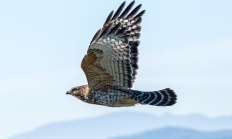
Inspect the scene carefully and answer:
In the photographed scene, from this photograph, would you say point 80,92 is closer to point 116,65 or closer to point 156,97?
point 116,65

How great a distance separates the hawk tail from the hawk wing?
305mm

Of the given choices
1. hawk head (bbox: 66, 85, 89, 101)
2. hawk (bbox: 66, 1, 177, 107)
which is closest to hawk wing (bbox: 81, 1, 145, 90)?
hawk (bbox: 66, 1, 177, 107)

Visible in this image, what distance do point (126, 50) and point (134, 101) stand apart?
1.19m

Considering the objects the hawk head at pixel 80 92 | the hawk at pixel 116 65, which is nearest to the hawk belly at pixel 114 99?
the hawk at pixel 116 65

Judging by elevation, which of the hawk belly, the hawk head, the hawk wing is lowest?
the hawk belly

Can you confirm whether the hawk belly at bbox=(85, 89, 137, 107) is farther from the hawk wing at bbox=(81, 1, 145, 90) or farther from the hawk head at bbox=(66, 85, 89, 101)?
the hawk head at bbox=(66, 85, 89, 101)

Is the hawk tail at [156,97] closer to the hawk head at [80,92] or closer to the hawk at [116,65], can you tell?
the hawk at [116,65]

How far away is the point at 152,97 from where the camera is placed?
1612cm

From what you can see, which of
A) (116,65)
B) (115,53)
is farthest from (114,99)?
(115,53)

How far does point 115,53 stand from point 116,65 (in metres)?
0.29

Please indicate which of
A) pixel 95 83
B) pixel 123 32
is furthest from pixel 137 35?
pixel 95 83

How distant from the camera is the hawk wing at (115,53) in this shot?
14930 mm

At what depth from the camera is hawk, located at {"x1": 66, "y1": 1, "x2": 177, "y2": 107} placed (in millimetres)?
14992

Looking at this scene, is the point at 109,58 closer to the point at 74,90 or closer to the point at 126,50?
the point at 126,50
